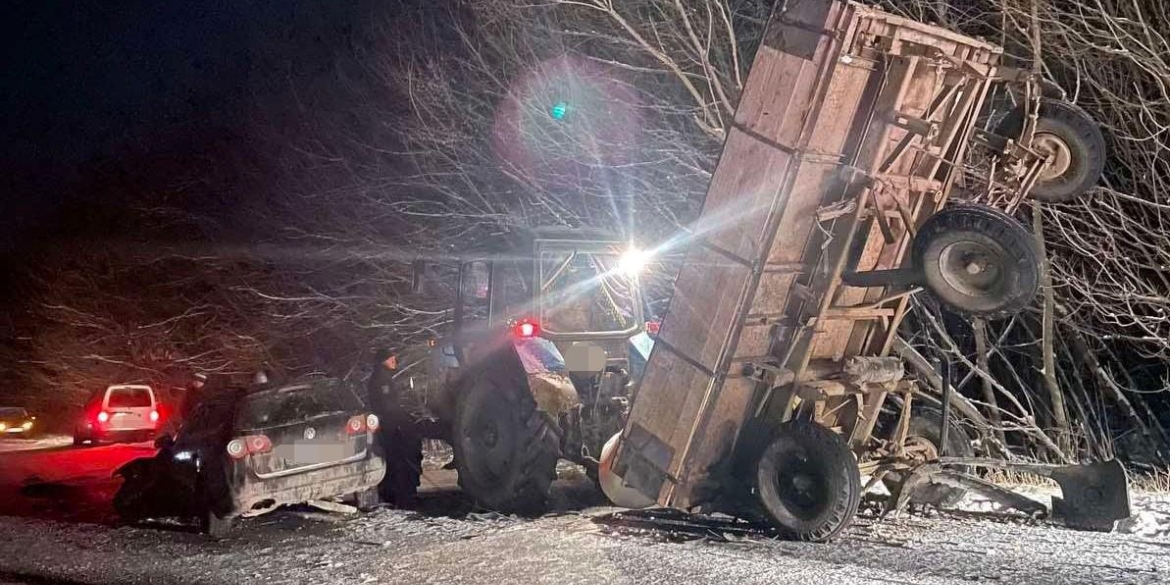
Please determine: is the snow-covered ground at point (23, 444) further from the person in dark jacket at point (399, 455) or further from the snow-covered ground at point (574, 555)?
the snow-covered ground at point (574, 555)

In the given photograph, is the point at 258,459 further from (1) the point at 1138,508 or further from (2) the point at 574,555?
(1) the point at 1138,508

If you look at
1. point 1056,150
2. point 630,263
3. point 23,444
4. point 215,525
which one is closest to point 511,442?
point 630,263

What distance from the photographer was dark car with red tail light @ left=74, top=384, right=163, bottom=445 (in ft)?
58.2

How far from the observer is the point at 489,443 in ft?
28.2

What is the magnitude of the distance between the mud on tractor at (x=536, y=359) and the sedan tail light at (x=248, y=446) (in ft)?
4.85

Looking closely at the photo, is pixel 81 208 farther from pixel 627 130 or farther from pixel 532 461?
pixel 532 461

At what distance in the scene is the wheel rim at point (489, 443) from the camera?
27.6 ft

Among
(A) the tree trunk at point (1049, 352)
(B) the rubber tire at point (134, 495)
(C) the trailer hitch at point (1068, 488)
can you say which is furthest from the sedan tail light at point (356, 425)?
(A) the tree trunk at point (1049, 352)

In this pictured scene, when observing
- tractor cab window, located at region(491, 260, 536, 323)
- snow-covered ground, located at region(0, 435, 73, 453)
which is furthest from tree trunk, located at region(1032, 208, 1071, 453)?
snow-covered ground, located at region(0, 435, 73, 453)

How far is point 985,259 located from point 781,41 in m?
1.91

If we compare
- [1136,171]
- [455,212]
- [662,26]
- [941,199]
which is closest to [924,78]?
[941,199]

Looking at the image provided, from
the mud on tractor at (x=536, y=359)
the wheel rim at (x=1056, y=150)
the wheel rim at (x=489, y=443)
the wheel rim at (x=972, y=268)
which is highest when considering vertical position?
the wheel rim at (x=1056, y=150)

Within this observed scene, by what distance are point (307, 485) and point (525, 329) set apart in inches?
89.1

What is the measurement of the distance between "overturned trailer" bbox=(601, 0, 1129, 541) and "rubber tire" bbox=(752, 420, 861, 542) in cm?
1
